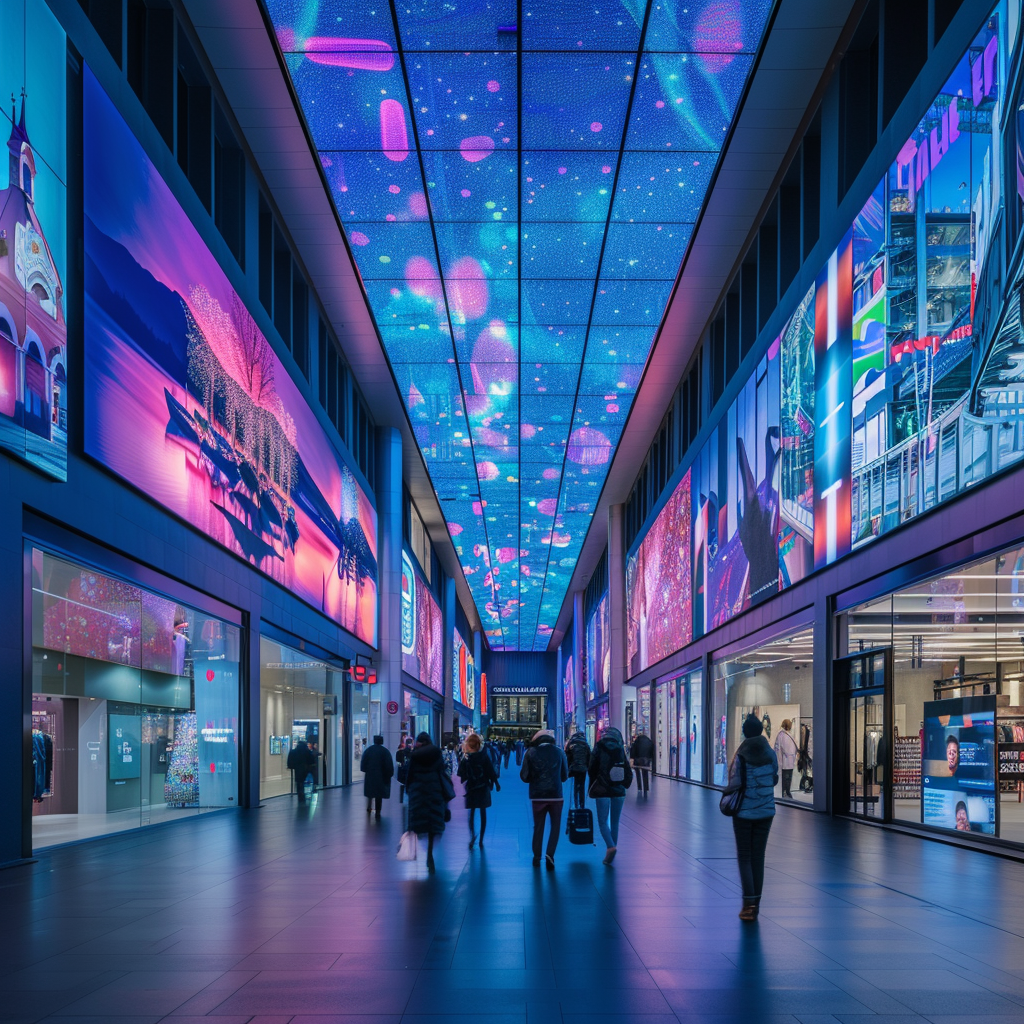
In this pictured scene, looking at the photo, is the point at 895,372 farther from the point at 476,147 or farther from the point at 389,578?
the point at 389,578

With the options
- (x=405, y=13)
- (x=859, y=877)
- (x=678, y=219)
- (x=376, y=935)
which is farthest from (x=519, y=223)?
(x=376, y=935)

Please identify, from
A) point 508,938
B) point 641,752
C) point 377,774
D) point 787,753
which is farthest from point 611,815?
point 641,752

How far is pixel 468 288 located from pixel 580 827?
13135mm

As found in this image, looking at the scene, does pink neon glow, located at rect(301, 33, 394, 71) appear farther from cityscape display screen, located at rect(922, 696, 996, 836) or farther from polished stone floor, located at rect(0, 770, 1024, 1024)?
cityscape display screen, located at rect(922, 696, 996, 836)

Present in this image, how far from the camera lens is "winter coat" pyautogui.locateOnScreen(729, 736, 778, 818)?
27.2 feet

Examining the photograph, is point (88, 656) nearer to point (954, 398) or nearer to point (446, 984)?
point (446, 984)

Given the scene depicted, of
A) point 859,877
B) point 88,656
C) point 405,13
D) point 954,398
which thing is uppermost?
point 405,13

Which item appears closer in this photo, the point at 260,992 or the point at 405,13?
the point at 260,992

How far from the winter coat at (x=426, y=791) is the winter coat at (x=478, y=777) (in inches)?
89.8

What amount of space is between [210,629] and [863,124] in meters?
12.1

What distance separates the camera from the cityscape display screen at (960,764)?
12422 millimetres

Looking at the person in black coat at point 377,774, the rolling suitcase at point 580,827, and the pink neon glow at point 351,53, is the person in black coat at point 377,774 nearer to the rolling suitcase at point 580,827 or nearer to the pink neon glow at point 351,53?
the rolling suitcase at point 580,827

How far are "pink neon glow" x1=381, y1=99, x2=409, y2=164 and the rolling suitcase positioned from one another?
33.0ft

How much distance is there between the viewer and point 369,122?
17.1 m
